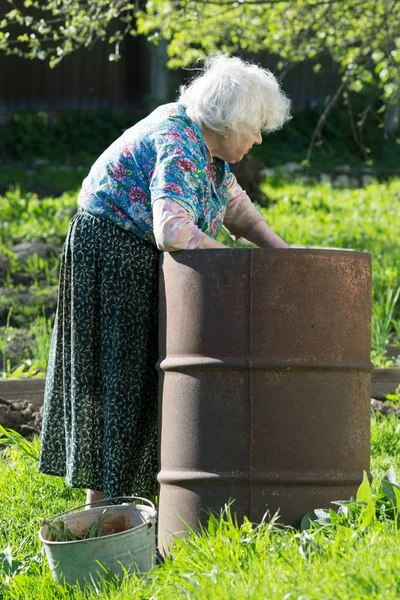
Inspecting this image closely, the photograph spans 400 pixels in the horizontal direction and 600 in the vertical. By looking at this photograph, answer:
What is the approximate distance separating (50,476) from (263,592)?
1.93 m

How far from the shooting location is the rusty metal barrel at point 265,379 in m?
3.15

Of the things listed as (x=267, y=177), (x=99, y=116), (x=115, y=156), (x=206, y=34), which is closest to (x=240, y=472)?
(x=115, y=156)

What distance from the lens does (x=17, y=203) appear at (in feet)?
32.4

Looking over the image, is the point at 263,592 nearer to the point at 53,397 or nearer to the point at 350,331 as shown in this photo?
the point at 350,331

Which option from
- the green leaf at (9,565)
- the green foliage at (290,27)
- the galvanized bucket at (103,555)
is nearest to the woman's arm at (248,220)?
the galvanized bucket at (103,555)

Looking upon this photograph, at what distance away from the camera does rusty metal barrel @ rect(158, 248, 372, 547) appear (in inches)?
124

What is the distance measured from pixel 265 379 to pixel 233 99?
35.1 inches

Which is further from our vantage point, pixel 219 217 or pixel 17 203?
pixel 17 203

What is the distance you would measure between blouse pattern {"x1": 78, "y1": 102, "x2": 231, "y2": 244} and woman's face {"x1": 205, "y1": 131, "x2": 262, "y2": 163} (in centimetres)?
5

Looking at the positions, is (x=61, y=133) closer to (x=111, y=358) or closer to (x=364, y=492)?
(x=111, y=358)

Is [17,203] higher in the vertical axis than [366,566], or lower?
higher

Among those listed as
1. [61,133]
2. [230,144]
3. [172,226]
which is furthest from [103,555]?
[61,133]

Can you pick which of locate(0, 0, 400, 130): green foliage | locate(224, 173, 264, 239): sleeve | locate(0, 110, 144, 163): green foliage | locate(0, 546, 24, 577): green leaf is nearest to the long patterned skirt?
locate(0, 546, 24, 577): green leaf

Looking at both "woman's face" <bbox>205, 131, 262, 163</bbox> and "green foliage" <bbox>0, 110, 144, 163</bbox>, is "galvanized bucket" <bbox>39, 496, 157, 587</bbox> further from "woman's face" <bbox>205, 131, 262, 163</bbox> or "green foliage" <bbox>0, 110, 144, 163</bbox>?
"green foliage" <bbox>0, 110, 144, 163</bbox>
